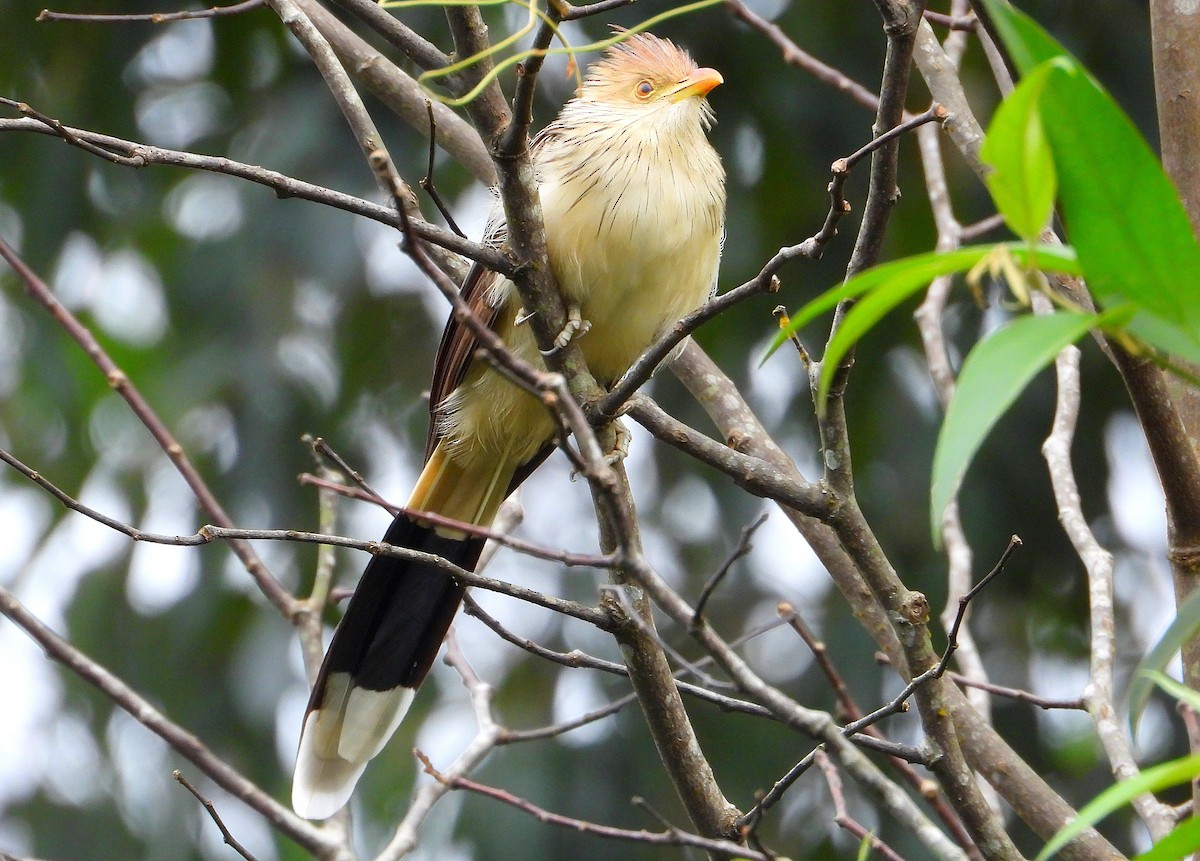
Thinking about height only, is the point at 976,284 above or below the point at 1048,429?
above

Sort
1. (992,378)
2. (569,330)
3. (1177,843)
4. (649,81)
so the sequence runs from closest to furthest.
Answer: (992,378), (1177,843), (569,330), (649,81)

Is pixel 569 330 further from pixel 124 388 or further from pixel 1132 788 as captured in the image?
pixel 1132 788

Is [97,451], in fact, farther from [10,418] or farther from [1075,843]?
[1075,843]

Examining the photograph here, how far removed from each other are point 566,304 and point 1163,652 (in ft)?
5.36

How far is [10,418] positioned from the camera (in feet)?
19.1

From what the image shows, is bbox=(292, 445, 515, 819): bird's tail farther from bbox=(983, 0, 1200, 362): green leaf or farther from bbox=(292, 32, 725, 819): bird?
bbox=(983, 0, 1200, 362): green leaf

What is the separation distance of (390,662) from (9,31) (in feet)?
12.9

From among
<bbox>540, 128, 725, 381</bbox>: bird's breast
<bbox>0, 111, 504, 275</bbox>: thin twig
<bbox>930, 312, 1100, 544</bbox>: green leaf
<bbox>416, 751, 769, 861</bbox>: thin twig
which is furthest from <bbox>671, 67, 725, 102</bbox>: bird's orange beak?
<bbox>930, 312, 1100, 544</bbox>: green leaf

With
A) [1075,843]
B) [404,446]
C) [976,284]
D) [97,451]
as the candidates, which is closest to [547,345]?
[1075,843]

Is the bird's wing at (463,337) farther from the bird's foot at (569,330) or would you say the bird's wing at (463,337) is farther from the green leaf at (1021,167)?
the green leaf at (1021,167)

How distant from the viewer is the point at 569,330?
8.26 feet

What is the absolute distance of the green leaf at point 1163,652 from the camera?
4.03 ft

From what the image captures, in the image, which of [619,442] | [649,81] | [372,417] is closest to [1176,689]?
[619,442]

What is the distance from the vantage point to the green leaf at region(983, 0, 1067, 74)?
1006mm
